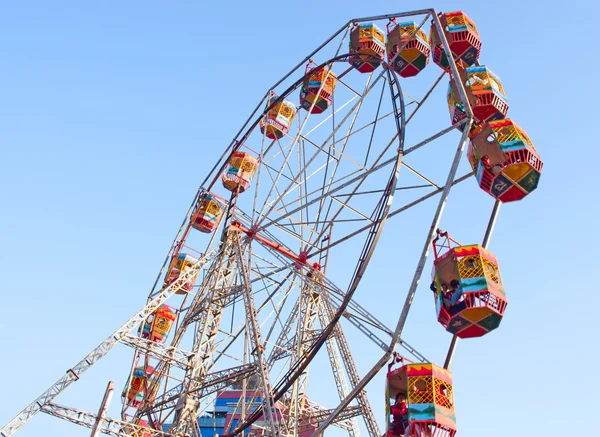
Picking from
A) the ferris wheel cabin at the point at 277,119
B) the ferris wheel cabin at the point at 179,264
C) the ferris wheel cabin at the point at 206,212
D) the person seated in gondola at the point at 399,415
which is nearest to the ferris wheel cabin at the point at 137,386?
the ferris wheel cabin at the point at 179,264

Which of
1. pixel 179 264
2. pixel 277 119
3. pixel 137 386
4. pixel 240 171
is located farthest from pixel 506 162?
pixel 137 386

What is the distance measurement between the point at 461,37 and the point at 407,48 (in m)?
1.60

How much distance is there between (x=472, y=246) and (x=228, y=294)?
8.27 m

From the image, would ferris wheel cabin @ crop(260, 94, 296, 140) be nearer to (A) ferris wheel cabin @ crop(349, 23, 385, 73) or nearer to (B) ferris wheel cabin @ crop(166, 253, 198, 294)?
(A) ferris wheel cabin @ crop(349, 23, 385, 73)

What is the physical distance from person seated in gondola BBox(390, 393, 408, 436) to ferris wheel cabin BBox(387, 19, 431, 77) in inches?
416

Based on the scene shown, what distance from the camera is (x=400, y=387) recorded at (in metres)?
11.8

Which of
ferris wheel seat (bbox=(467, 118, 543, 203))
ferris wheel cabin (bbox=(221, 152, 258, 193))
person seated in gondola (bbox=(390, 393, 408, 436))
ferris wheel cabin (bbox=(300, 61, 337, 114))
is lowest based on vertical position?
person seated in gondola (bbox=(390, 393, 408, 436))

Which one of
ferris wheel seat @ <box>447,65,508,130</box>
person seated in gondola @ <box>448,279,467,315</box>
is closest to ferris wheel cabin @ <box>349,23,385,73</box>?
ferris wheel seat @ <box>447,65,508,130</box>

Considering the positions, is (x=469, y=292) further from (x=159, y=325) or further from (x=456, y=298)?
(x=159, y=325)

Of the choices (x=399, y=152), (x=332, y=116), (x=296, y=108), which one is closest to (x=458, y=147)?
(x=399, y=152)

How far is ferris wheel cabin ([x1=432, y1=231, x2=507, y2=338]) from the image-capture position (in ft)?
38.9

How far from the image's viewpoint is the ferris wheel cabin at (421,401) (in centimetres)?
1091

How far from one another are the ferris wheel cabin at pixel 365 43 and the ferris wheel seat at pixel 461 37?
100 inches

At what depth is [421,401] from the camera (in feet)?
36.5
